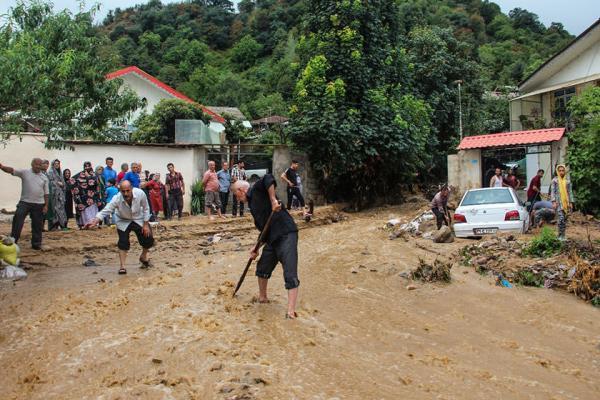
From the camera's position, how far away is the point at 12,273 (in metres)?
8.65

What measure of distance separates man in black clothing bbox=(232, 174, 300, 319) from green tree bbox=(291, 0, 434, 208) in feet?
38.4

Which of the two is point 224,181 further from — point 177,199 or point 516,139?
point 516,139

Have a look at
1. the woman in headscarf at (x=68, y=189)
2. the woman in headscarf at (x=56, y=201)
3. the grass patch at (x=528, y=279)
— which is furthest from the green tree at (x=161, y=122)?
the grass patch at (x=528, y=279)

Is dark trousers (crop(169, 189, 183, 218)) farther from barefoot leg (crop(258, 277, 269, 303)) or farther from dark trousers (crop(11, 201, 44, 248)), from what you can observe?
barefoot leg (crop(258, 277, 269, 303))

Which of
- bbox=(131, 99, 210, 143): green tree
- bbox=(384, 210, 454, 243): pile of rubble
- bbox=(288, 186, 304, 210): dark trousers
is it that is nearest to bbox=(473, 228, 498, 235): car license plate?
bbox=(384, 210, 454, 243): pile of rubble

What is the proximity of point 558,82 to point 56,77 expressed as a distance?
21226 millimetres

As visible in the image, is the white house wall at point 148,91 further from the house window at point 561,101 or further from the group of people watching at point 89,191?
the house window at point 561,101

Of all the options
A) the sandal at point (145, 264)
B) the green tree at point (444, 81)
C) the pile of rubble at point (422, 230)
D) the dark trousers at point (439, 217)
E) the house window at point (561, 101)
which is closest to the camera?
the sandal at point (145, 264)

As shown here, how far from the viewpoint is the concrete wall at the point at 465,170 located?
20.5 meters

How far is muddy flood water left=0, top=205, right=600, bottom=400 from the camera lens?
4.89 m

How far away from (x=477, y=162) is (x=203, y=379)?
17471 mm

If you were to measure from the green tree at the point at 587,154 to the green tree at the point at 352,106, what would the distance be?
519 centimetres

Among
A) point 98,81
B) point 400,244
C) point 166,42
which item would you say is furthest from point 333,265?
point 166,42

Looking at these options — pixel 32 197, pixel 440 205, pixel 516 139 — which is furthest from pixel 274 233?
pixel 516 139
